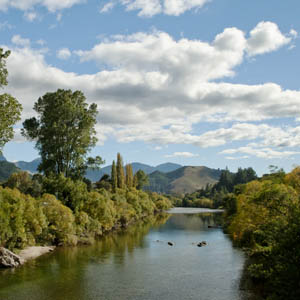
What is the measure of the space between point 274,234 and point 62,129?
3365 cm

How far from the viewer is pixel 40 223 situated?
43.0m

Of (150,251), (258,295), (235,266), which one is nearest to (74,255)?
(150,251)

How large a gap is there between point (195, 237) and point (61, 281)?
36.3 m

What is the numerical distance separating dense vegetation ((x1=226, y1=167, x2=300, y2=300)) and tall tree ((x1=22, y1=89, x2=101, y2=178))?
23.2 m

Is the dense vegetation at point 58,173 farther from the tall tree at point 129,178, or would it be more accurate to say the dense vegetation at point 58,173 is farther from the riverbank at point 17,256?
the tall tree at point 129,178

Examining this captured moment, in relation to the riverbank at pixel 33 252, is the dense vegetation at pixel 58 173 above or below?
above

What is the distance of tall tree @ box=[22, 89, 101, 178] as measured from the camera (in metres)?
46.1

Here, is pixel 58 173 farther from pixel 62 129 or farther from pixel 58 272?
pixel 58 272

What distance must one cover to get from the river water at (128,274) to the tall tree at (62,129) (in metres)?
12.9

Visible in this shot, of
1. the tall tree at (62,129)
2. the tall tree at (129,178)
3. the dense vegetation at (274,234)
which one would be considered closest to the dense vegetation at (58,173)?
the tall tree at (62,129)

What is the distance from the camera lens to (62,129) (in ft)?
149

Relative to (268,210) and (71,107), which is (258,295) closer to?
(268,210)

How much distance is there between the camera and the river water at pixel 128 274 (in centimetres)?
2597

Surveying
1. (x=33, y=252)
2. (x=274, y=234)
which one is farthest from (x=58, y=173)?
(x=274, y=234)
